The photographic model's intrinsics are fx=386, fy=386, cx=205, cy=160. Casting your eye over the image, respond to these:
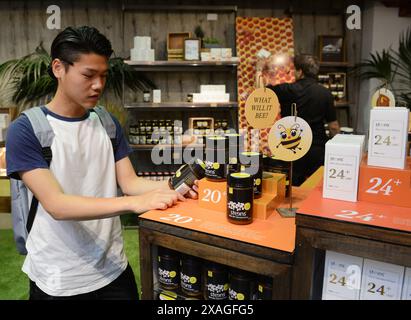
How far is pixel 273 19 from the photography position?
14.8ft

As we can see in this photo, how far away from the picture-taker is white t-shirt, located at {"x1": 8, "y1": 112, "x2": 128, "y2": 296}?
4.64 ft

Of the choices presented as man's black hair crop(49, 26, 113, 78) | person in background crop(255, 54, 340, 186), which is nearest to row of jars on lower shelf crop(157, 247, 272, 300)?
man's black hair crop(49, 26, 113, 78)

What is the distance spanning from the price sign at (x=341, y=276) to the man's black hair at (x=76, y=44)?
1035 millimetres

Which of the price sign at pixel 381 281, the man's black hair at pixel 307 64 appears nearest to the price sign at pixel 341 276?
the price sign at pixel 381 281

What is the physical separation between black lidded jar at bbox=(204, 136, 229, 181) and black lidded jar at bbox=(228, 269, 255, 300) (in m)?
0.35

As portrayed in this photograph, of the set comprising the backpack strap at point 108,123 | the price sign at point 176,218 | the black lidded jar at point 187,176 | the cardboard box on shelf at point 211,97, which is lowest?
the price sign at point 176,218

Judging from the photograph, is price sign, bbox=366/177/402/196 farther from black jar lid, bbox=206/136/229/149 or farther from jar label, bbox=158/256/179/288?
jar label, bbox=158/256/179/288

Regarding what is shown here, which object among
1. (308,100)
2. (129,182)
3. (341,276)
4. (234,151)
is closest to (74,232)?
(129,182)

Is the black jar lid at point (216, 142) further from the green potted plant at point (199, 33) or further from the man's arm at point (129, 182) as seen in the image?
the green potted plant at point (199, 33)

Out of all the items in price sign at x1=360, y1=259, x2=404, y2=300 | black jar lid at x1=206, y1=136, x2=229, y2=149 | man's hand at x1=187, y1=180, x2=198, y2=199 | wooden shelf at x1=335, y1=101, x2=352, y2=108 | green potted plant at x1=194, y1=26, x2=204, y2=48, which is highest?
green potted plant at x1=194, y1=26, x2=204, y2=48

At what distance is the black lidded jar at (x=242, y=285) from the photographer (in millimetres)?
1205

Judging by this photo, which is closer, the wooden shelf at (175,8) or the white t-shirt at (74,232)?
the white t-shirt at (74,232)
